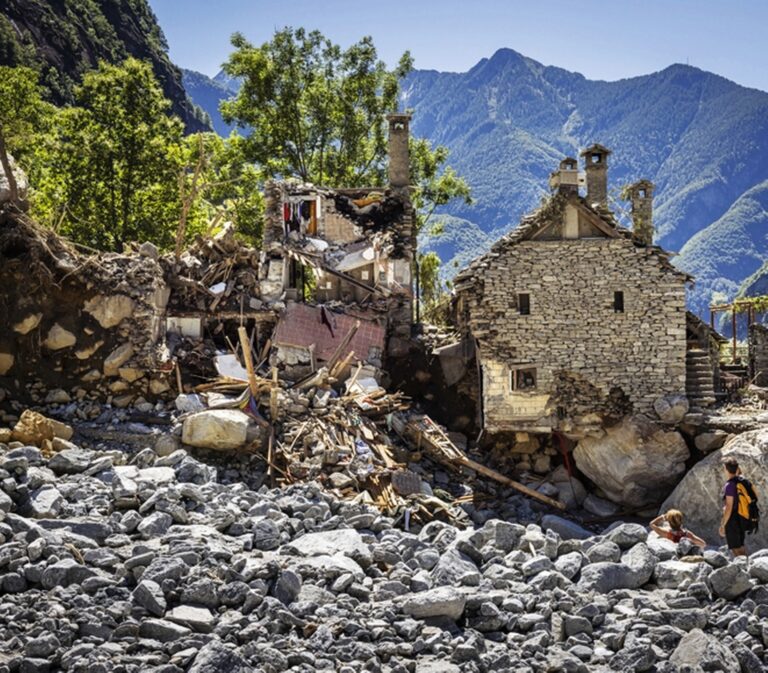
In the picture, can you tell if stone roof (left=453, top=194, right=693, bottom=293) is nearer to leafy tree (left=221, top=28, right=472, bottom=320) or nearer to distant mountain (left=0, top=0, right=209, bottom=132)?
leafy tree (left=221, top=28, right=472, bottom=320)

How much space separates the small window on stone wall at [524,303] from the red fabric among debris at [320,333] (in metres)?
3.33

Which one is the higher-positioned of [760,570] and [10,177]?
[10,177]

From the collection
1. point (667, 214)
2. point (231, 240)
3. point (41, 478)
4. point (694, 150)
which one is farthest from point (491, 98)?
point (41, 478)

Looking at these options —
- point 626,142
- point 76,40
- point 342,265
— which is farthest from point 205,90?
point 342,265

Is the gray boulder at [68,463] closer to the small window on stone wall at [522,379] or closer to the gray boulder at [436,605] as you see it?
the gray boulder at [436,605]

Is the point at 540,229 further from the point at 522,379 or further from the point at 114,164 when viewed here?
the point at 114,164

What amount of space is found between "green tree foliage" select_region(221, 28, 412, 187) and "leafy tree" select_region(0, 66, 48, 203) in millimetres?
7220

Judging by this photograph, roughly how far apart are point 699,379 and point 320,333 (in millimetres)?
8118

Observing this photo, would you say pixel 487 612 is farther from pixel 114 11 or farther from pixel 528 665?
pixel 114 11

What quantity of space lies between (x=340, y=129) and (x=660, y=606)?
27412mm

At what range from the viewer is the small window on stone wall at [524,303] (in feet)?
60.0

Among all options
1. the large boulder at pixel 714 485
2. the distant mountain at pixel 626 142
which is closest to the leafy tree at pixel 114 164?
the large boulder at pixel 714 485

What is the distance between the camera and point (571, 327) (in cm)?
1825

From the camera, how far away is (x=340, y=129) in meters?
34.0
